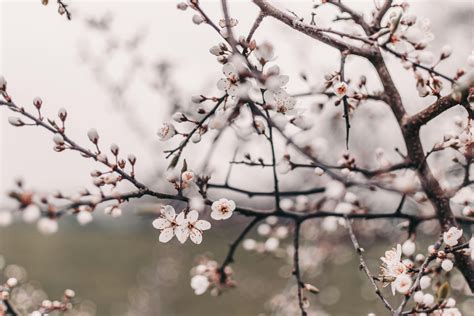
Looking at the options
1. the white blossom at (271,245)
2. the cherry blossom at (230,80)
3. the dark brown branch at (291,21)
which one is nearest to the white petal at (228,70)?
the cherry blossom at (230,80)

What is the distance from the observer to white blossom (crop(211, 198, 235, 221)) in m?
1.86

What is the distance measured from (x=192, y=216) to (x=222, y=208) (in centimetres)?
13

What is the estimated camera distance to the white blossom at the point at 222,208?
186 centimetres

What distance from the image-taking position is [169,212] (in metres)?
1.78

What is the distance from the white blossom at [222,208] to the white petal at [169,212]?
15 centimetres

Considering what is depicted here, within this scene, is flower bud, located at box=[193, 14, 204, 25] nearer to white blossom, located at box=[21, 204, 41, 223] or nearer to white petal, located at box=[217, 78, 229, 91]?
white petal, located at box=[217, 78, 229, 91]

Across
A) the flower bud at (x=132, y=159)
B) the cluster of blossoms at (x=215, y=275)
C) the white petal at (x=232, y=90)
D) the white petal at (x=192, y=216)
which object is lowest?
the white petal at (x=192, y=216)

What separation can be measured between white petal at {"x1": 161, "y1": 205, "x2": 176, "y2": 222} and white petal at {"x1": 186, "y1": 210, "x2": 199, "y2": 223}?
5 cm

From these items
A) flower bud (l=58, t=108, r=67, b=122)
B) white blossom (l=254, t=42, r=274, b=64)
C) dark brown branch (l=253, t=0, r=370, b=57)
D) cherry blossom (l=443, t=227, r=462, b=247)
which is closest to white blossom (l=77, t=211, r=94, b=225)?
flower bud (l=58, t=108, r=67, b=122)

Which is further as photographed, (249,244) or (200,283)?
(249,244)

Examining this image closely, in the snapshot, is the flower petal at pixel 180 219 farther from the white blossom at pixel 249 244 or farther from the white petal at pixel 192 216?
the white blossom at pixel 249 244

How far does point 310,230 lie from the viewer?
5.63 metres

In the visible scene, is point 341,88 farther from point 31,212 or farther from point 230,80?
point 31,212

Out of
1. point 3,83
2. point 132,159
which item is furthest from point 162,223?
point 3,83
